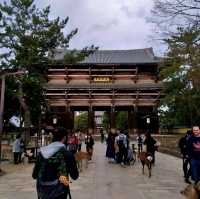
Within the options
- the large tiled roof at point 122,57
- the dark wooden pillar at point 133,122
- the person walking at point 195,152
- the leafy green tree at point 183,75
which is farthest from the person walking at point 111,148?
the large tiled roof at point 122,57

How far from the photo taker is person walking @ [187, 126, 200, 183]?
1136 centimetres

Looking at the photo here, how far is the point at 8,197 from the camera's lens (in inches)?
434

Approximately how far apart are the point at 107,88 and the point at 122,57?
657 cm

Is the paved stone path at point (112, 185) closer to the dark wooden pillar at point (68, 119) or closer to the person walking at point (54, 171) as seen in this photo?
the person walking at point (54, 171)

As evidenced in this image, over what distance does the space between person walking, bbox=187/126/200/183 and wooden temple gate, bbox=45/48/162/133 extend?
43.6 m

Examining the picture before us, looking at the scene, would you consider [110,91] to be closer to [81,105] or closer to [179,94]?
[81,105]

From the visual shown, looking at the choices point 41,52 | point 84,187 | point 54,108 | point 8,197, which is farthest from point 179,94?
point 54,108

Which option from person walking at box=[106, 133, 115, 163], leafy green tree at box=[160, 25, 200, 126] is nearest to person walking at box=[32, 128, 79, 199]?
leafy green tree at box=[160, 25, 200, 126]

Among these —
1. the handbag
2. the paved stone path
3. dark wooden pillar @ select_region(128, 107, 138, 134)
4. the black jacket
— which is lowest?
the paved stone path

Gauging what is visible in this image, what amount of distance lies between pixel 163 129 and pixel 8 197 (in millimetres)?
47602

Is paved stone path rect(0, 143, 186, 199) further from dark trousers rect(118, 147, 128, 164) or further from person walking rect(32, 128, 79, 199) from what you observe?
person walking rect(32, 128, 79, 199)

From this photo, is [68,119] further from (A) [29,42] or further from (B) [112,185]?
(B) [112,185]

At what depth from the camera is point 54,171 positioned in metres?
5.80

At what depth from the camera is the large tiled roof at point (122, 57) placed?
58594 mm
